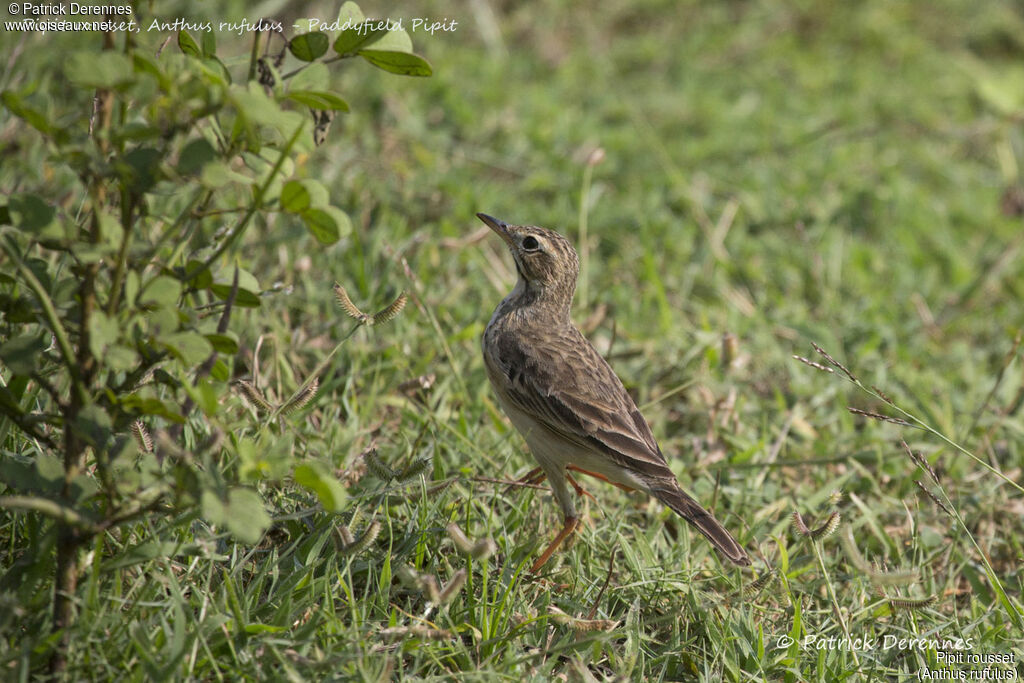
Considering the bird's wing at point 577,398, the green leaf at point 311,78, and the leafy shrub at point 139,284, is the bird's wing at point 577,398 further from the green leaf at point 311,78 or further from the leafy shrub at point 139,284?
the green leaf at point 311,78

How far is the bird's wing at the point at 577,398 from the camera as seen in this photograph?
162 inches

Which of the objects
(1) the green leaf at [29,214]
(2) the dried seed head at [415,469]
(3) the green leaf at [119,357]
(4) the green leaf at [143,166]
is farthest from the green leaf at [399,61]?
(2) the dried seed head at [415,469]

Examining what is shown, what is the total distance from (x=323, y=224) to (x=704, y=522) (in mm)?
1917

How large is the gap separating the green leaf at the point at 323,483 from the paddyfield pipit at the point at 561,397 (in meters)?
1.45

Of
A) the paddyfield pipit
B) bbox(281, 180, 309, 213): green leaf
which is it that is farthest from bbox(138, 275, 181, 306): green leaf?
the paddyfield pipit

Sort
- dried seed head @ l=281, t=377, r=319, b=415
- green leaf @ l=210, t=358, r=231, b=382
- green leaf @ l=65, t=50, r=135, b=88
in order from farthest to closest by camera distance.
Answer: dried seed head @ l=281, t=377, r=319, b=415 → green leaf @ l=210, t=358, r=231, b=382 → green leaf @ l=65, t=50, r=135, b=88

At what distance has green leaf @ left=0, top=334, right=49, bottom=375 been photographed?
2.65 metres

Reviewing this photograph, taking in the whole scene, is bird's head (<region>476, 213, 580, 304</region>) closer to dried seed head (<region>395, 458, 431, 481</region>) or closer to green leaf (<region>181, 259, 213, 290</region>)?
dried seed head (<region>395, 458, 431, 481</region>)

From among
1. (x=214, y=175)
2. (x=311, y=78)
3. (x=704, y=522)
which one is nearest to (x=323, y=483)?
(x=214, y=175)

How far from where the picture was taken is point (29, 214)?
2562mm

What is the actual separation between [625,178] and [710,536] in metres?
4.08

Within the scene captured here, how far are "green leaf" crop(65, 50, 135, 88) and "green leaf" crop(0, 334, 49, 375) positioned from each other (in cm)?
75

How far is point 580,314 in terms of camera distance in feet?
18.7

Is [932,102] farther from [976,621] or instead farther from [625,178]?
[976,621]
